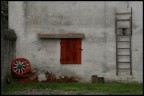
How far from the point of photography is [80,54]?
15898mm

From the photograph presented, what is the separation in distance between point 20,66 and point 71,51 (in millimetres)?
2141

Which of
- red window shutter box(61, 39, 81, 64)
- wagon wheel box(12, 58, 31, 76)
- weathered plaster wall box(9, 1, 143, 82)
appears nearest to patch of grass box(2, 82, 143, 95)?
wagon wheel box(12, 58, 31, 76)

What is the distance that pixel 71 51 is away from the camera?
15.9m

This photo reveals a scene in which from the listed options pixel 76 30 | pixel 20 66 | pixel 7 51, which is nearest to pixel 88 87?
pixel 76 30

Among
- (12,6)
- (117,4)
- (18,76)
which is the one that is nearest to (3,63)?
(18,76)

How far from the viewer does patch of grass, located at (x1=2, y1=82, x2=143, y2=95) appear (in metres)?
13.4

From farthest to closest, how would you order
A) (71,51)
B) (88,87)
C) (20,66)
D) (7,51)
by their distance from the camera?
(71,51), (20,66), (7,51), (88,87)

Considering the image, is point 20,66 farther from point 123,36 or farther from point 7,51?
point 123,36

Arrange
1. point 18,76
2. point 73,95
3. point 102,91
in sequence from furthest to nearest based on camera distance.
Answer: point 18,76 → point 102,91 → point 73,95

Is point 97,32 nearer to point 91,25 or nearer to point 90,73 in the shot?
point 91,25

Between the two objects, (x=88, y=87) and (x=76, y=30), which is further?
(x=76, y=30)

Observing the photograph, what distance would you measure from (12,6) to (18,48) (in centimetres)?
175

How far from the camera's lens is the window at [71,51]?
15.9 m

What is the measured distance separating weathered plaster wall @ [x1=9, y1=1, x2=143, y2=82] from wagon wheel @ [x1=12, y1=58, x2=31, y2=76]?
1.02ft
